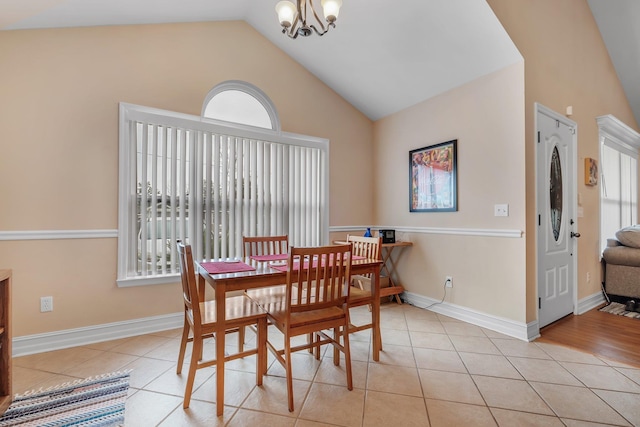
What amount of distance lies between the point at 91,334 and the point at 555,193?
478cm

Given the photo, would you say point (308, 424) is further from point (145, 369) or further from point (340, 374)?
point (145, 369)

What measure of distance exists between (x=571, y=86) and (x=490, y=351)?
3.14 metres

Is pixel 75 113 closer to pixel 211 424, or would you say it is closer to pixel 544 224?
pixel 211 424

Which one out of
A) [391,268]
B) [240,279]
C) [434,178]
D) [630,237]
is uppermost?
[434,178]

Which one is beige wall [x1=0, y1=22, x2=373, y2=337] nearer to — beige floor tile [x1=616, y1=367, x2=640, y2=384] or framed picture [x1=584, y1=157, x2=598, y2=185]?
beige floor tile [x1=616, y1=367, x2=640, y2=384]

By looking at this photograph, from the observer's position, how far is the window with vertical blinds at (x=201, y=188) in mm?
2746

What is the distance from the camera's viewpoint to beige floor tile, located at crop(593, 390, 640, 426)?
1.61 meters

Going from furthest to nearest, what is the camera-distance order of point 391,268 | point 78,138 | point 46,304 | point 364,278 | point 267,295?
point 391,268 → point 364,278 → point 78,138 → point 46,304 → point 267,295

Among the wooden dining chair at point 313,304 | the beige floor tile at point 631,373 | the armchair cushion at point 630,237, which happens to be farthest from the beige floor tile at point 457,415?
the armchair cushion at point 630,237

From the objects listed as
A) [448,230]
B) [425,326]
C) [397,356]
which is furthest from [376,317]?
[448,230]

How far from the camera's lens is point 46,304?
2391mm

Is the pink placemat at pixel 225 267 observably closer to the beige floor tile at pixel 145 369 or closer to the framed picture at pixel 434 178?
the beige floor tile at pixel 145 369

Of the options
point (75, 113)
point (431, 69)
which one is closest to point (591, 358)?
point (431, 69)

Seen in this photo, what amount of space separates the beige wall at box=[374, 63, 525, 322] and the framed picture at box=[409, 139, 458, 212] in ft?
0.23
